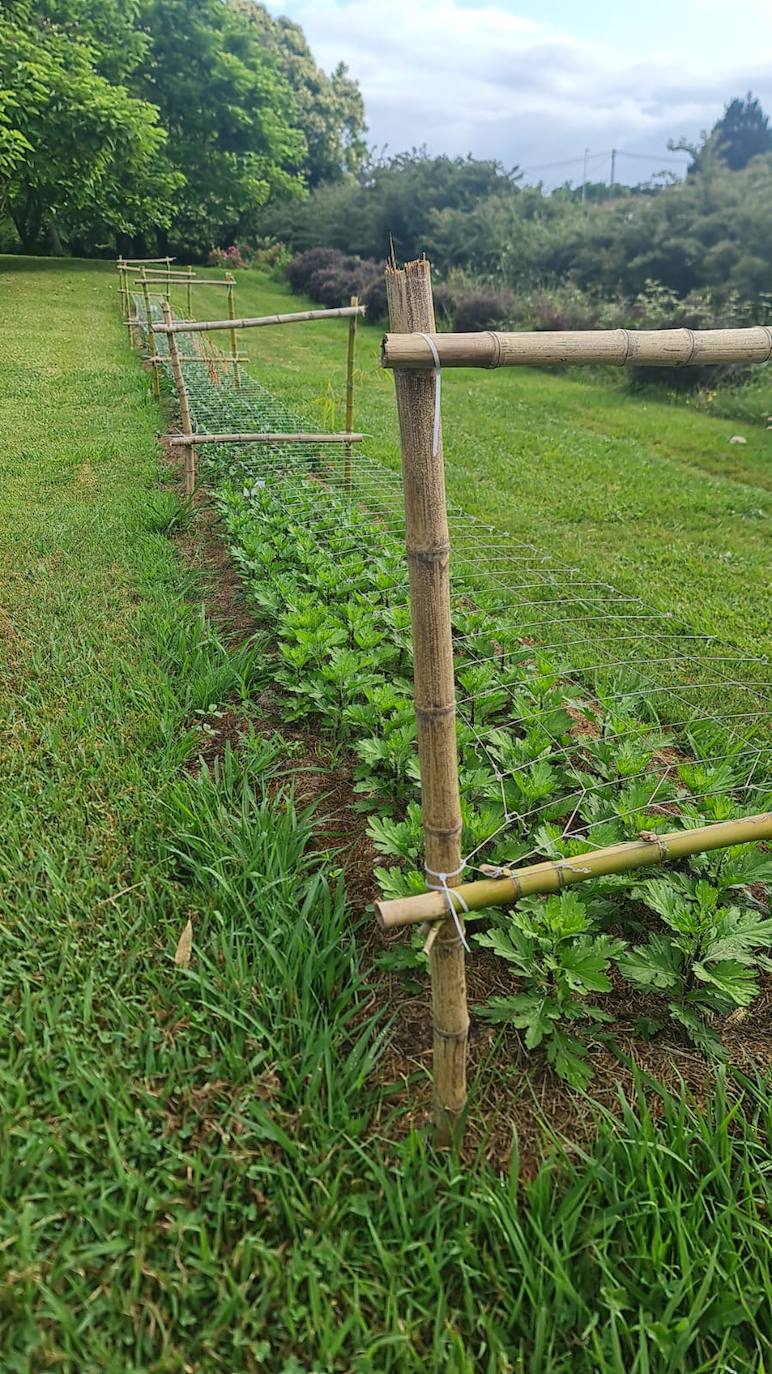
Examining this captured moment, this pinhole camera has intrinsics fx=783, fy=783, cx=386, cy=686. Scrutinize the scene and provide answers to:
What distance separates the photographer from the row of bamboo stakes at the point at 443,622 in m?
1.22

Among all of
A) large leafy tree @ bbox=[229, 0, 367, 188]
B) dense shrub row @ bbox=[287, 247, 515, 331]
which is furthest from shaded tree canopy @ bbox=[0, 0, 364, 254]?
large leafy tree @ bbox=[229, 0, 367, 188]

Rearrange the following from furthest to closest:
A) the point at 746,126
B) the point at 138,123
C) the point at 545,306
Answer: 1. the point at 746,126
2. the point at 138,123
3. the point at 545,306

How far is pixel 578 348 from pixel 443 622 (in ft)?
1.75

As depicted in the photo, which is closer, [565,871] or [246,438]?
[565,871]

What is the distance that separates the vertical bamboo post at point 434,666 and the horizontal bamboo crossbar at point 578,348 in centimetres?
5

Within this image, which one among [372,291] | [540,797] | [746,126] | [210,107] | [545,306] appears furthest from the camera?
[746,126]

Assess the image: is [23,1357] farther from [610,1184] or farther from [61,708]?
[61,708]

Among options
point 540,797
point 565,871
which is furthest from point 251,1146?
point 540,797

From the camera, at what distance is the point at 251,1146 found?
144 cm

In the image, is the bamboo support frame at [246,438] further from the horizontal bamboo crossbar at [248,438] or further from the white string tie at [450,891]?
the white string tie at [450,891]

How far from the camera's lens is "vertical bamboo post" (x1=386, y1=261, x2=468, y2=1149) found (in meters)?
1.22

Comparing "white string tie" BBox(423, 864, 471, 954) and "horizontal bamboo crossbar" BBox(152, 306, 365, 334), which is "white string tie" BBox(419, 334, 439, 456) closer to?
"white string tie" BBox(423, 864, 471, 954)

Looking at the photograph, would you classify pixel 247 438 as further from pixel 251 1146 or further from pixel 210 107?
pixel 210 107

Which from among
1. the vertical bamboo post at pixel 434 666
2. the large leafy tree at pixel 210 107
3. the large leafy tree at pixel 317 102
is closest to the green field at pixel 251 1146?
the vertical bamboo post at pixel 434 666
